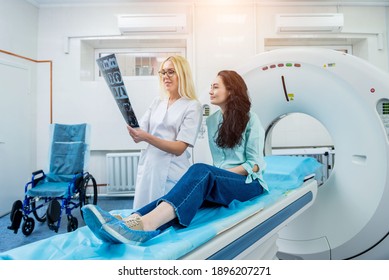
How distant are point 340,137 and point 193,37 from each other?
1680 millimetres

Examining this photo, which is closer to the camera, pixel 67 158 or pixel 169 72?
pixel 169 72

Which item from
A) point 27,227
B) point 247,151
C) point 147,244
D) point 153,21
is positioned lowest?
point 27,227

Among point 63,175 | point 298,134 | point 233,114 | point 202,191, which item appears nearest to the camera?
point 202,191

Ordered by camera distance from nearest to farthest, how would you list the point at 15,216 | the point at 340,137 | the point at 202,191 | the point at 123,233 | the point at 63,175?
the point at 123,233 < the point at 202,191 < the point at 340,137 < the point at 15,216 < the point at 63,175

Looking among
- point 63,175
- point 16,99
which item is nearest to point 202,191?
point 63,175

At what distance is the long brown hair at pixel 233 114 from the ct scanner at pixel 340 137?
Answer: 390 mm

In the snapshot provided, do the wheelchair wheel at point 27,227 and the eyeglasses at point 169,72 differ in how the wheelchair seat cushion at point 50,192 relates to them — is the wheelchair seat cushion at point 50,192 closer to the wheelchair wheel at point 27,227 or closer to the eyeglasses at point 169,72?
the wheelchair wheel at point 27,227

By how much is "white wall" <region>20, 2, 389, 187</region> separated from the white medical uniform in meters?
1.34

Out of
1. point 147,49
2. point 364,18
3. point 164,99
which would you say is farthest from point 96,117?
point 364,18

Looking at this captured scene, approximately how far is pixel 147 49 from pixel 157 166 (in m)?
2.09

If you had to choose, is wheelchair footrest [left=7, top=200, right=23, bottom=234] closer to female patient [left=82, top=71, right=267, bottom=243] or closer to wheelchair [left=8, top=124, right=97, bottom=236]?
wheelchair [left=8, top=124, right=97, bottom=236]

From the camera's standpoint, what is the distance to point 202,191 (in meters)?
0.82

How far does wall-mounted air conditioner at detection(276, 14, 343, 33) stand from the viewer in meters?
2.24

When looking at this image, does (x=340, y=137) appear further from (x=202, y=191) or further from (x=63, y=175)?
(x=63, y=175)
